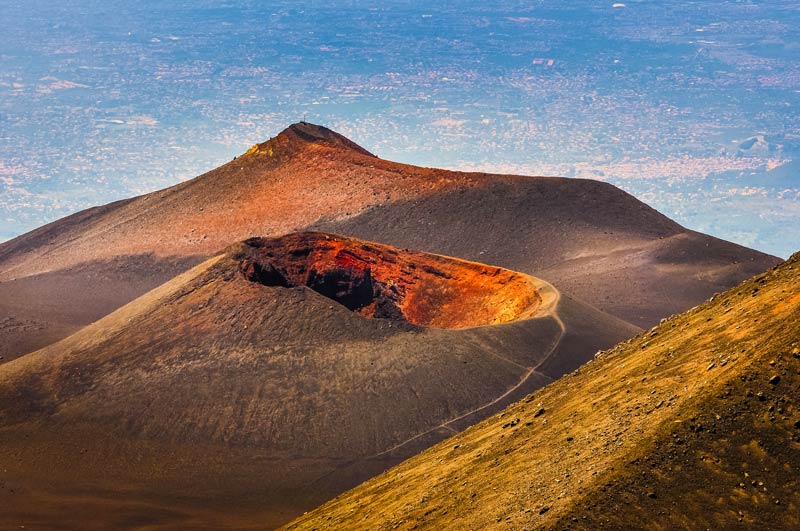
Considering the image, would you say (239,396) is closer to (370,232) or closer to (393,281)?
(393,281)

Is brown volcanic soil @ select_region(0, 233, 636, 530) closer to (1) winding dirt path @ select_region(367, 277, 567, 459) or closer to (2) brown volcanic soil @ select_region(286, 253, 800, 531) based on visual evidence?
(1) winding dirt path @ select_region(367, 277, 567, 459)

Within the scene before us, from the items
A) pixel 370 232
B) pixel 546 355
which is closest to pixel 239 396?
pixel 546 355

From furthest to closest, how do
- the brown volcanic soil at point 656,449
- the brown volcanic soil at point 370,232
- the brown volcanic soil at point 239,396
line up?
the brown volcanic soil at point 370,232, the brown volcanic soil at point 239,396, the brown volcanic soil at point 656,449

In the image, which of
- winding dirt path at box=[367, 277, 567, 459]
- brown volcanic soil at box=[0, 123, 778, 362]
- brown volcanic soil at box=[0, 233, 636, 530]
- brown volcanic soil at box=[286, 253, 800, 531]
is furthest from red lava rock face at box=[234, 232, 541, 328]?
brown volcanic soil at box=[286, 253, 800, 531]

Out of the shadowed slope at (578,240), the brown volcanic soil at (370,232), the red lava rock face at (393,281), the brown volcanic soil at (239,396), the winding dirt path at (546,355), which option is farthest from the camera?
the brown volcanic soil at (370,232)

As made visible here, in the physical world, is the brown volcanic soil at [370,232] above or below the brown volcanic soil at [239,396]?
above

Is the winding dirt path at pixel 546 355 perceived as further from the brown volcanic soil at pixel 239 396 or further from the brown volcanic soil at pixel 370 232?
the brown volcanic soil at pixel 370 232

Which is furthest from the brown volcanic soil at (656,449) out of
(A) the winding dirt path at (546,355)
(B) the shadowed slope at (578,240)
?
(B) the shadowed slope at (578,240)
